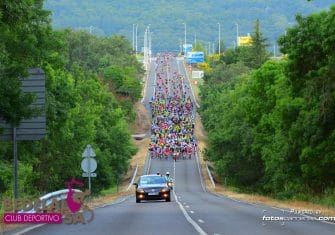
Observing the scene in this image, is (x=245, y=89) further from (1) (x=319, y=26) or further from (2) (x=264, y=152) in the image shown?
(1) (x=319, y=26)

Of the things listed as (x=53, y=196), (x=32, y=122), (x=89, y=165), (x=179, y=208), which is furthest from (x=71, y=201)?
(x=89, y=165)

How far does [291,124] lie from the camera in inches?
2272

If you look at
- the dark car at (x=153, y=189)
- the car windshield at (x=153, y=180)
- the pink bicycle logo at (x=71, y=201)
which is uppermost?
the pink bicycle logo at (x=71, y=201)

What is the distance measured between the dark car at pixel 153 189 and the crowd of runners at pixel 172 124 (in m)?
63.3

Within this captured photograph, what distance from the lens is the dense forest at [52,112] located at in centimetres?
2614

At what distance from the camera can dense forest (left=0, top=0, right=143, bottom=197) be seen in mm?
26141

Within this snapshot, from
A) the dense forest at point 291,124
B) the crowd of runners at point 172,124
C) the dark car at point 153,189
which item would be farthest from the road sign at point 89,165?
the crowd of runners at point 172,124

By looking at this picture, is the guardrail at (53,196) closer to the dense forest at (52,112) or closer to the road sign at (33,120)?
the dense forest at (52,112)

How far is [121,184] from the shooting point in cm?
9644

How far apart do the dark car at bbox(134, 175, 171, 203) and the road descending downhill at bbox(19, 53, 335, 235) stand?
57cm

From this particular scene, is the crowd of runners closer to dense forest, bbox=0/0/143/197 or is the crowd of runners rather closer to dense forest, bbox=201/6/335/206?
dense forest, bbox=0/0/143/197

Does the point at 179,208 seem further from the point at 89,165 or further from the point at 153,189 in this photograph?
the point at 153,189

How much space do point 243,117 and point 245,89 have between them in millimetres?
2828

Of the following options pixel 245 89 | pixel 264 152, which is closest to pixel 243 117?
pixel 245 89
